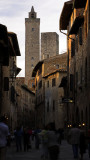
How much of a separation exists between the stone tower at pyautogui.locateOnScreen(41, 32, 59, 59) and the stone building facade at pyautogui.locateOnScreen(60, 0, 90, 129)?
75.9 m

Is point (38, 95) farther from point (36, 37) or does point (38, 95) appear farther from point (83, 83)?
point (36, 37)

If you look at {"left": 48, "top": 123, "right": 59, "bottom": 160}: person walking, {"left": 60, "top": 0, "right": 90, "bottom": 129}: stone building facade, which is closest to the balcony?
{"left": 60, "top": 0, "right": 90, "bottom": 129}: stone building facade

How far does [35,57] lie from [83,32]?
89299 mm

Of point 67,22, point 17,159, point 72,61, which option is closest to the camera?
point 17,159

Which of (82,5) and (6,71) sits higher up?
(82,5)

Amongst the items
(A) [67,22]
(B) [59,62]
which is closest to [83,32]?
(A) [67,22]

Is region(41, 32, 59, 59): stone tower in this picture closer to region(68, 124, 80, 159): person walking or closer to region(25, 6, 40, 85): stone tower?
region(25, 6, 40, 85): stone tower

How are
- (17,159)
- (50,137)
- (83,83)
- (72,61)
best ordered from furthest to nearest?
(72,61) < (83,83) < (17,159) < (50,137)

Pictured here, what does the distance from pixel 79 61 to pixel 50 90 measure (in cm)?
2627

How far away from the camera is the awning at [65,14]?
128ft

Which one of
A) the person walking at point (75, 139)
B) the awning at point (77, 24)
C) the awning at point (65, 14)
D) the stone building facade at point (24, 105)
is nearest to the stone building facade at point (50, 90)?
the stone building facade at point (24, 105)

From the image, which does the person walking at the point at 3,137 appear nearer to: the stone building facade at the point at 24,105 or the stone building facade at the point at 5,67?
the stone building facade at the point at 5,67

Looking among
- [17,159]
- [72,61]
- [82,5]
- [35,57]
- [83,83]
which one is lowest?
[17,159]

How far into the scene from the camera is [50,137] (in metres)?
13.8
